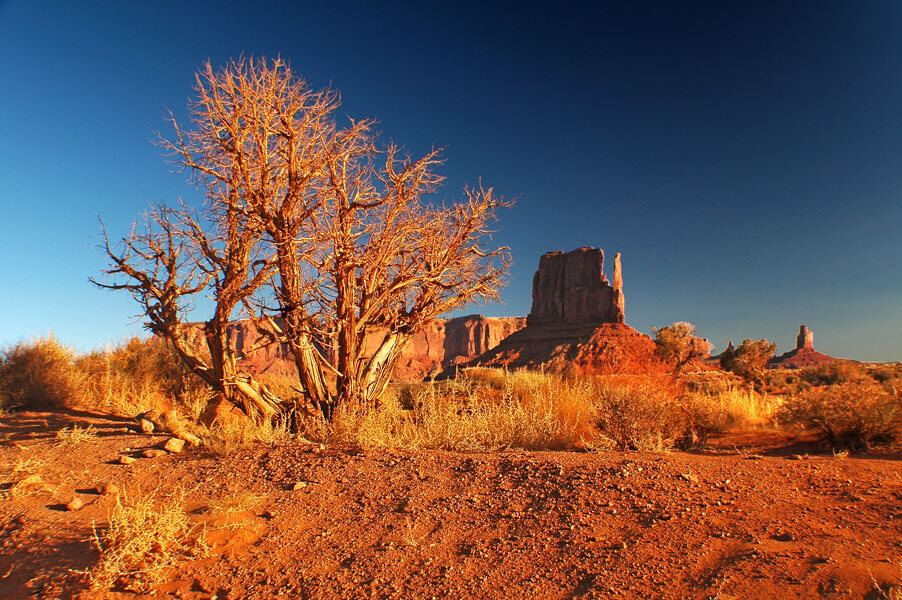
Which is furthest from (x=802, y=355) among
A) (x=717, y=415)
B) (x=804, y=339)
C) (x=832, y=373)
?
(x=717, y=415)

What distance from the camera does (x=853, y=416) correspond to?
6926mm

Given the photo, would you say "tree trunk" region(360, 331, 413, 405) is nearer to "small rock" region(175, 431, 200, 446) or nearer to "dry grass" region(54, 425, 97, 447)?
"small rock" region(175, 431, 200, 446)

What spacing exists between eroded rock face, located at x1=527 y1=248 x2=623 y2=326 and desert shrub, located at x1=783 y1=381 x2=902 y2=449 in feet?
200

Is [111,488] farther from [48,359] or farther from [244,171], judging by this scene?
[48,359]

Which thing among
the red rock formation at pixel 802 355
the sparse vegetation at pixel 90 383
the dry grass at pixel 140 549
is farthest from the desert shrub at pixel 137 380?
the red rock formation at pixel 802 355

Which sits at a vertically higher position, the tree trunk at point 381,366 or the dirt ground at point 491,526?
the tree trunk at point 381,366

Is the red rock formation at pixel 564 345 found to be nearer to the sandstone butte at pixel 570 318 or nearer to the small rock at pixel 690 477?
the sandstone butte at pixel 570 318

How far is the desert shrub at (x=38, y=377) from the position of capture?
10438mm

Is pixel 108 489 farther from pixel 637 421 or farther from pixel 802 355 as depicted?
pixel 802 355

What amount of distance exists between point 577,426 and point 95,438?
721 cm

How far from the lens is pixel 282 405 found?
339 inches

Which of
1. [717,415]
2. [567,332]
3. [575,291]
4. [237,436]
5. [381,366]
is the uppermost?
[575,291]

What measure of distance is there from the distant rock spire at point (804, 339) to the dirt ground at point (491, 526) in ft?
332

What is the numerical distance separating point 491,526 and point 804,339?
346 feet
